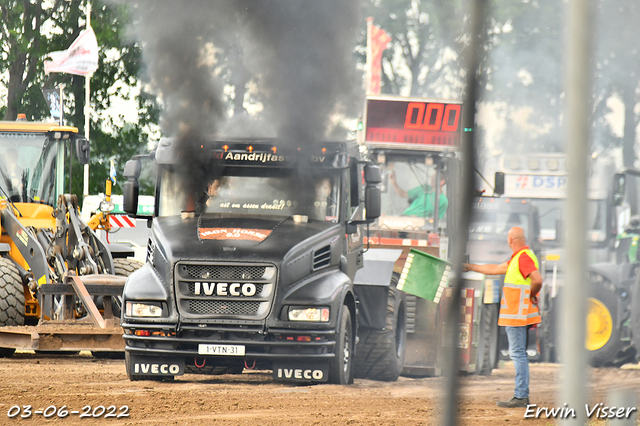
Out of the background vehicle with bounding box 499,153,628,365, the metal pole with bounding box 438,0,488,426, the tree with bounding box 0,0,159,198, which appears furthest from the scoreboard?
the tree with bounding box 0,0,159,198

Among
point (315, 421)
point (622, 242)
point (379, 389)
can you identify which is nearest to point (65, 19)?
point (622, 242)

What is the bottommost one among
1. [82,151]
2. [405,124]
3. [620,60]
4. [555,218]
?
[555,218]

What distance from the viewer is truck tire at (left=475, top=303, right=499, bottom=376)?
11.8m

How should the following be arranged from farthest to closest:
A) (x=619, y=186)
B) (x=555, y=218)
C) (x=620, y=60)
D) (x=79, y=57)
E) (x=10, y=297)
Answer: (x=79, y=57) → (x=620, y=60) → (x=555, y=218) → (x=619, y=186) → (x=10, y=297)

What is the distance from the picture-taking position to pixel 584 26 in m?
3.22

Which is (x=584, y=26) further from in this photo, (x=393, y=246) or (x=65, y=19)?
(x=65, y=19)

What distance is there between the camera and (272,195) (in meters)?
9.88

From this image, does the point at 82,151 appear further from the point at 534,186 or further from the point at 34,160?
the point at 534,186

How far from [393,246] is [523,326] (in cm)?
409

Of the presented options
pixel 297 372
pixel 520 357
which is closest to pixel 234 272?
pixel 297 372

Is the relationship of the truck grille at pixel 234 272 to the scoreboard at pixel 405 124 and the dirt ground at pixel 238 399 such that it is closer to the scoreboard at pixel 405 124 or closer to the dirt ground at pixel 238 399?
the dirt ground at pixel 238 399

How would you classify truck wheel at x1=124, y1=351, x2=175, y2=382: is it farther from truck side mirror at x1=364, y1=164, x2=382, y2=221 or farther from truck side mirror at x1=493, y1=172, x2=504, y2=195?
truck side mirror at x1=493, y1=172, x2=504, y2=195

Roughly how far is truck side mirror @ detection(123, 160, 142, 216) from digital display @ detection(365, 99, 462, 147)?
206 inches

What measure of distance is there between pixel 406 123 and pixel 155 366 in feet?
22.6
